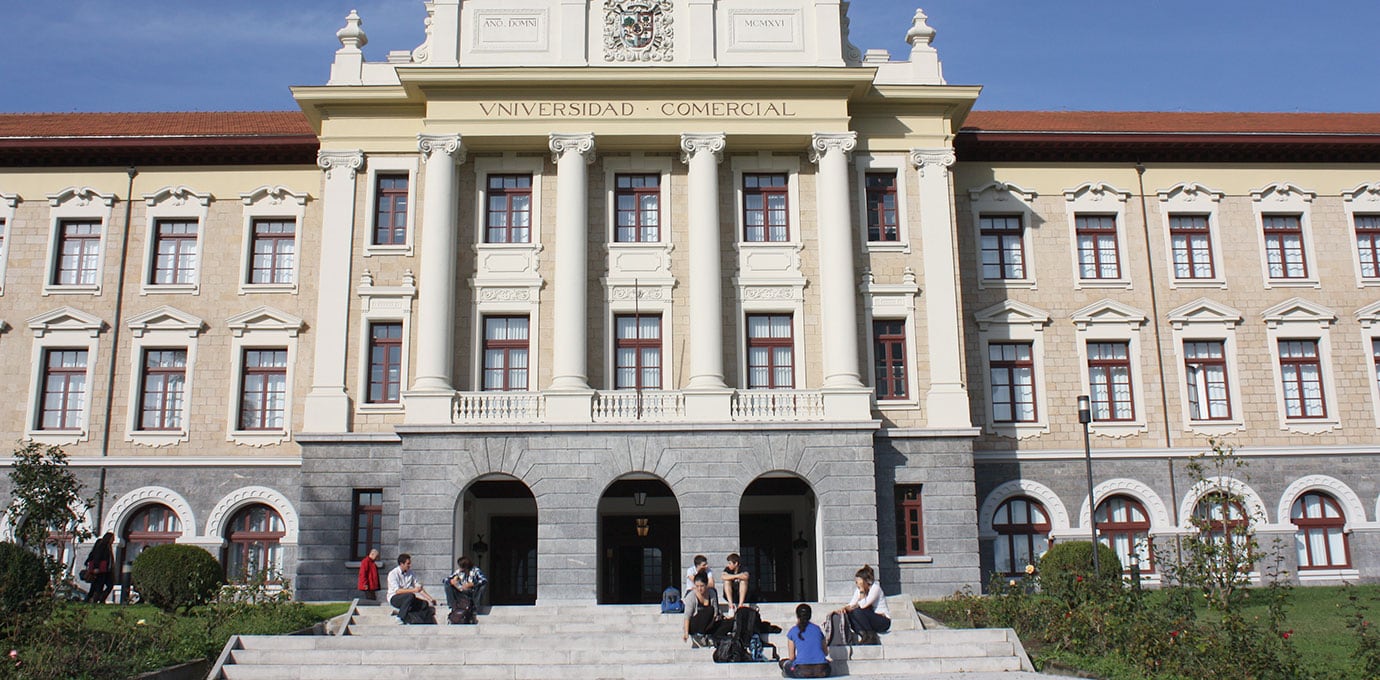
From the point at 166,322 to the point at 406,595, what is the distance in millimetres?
11561

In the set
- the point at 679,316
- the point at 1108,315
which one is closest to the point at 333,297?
the point at 679,316

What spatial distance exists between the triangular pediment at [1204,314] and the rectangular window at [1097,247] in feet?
5.62

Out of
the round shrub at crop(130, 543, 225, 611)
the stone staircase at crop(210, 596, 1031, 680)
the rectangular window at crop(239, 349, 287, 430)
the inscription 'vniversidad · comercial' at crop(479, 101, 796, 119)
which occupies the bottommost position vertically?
the stone staircase at crop(210, 596, 1031, 680)

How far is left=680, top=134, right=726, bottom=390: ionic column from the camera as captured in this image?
87.5 feet

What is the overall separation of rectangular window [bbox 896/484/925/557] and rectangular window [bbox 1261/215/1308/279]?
11495 mm

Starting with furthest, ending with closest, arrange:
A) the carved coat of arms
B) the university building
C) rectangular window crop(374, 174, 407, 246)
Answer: rectangular window crop(374, 174, 407, 246) < the carved coat of arms < the university building

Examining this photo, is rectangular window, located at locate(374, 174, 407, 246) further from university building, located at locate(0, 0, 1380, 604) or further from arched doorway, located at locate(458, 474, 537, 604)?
arched doorway, located at locate(458, 474, 537, 604)

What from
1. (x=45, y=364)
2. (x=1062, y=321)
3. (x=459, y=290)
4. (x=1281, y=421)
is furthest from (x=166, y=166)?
(x=1281, y=421)

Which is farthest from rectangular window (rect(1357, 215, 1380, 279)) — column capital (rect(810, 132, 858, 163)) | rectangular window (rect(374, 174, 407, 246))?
rectangular window (rect(374, 174, 407, 246))

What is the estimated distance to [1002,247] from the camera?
30516mm

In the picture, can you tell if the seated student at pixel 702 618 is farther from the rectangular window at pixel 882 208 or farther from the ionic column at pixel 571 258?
the rectangular window at pixel 882 208

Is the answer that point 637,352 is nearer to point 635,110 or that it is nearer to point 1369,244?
point 635,110

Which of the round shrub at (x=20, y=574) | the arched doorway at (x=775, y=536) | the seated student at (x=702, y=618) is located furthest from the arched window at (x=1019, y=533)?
the round shrub at (x=20, y=574)

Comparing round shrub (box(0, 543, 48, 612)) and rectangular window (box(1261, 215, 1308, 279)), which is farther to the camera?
rectangular window (box(1261, 215, 1308, 279))
